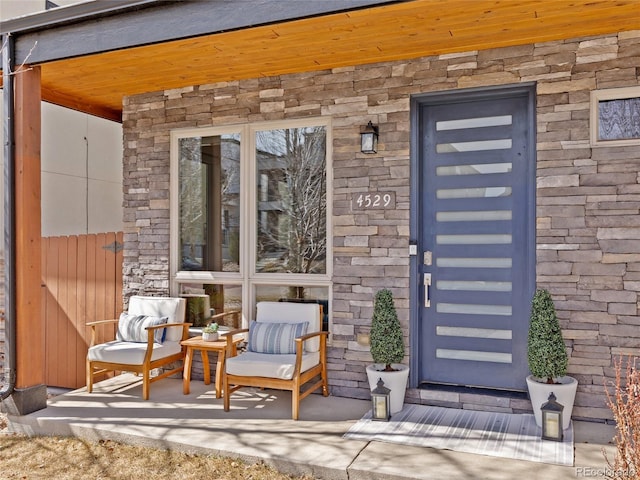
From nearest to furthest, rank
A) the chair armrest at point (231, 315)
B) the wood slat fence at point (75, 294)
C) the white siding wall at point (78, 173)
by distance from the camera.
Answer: the chair armrest at point (231, 315) < the wood slat fence at point (75, 294) < the white siding wall at point (78, 173)

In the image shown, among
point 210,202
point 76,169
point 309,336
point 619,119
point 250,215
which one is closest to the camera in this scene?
point 619,119

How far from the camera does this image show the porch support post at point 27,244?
155 inches

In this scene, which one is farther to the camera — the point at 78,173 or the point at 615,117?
the point at 78,173

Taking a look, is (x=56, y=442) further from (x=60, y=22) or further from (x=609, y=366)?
(x=609, y=366)

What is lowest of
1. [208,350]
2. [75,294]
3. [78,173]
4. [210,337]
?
[208,350]

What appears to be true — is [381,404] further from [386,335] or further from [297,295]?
[297,295]

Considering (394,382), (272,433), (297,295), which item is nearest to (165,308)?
(297,295)

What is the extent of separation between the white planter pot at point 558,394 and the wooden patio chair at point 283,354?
1.60 meters

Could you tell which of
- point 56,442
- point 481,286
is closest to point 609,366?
point 481,286

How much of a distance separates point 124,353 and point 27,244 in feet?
3.75

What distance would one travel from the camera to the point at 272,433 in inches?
140

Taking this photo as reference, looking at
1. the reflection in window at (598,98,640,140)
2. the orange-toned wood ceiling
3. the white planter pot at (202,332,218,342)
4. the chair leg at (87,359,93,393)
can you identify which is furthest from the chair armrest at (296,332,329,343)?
the reflection in window at (598,98,640,140)

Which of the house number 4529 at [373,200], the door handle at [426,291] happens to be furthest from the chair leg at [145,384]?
the door handle at [426,291]

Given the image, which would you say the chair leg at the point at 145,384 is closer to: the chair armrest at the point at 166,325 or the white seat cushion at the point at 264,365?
the chair armrest at the point at 166,325
